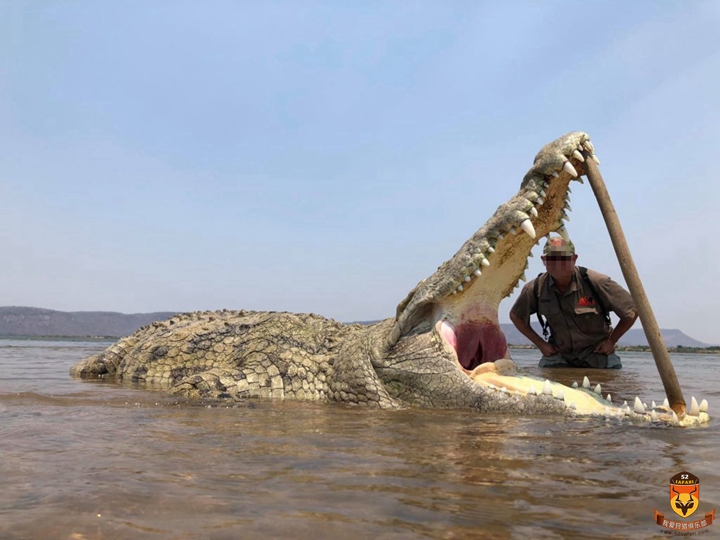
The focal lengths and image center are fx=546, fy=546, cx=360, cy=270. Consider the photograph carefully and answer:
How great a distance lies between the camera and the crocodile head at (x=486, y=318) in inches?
154

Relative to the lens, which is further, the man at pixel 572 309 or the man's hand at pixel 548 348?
the man's hand at pixel 548 348

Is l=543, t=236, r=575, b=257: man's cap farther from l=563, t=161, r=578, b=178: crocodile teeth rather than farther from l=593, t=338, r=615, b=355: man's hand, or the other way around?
l=563, t=161, r=578, b=178: crocodile teeth

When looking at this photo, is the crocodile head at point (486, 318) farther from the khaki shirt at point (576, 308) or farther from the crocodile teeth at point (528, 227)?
the khaki shirt at point (576, 308)

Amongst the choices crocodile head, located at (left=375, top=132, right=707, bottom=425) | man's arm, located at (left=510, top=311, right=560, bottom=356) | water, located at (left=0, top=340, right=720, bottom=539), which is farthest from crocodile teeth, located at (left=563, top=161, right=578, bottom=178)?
man's arm, located at (left=510, top=311, right=560, bottom=356)

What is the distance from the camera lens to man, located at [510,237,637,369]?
740 centimetres

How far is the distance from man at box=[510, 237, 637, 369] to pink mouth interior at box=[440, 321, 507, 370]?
276cm

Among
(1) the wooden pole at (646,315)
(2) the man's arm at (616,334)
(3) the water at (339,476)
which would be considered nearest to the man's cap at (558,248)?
(2) the man's arm at (616,334)

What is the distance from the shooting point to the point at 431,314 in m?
4.88

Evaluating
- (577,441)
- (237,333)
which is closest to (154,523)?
(577,441)

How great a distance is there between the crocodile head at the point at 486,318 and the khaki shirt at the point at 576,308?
327 cm

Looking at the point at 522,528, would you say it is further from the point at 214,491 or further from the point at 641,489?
the point at 214,491

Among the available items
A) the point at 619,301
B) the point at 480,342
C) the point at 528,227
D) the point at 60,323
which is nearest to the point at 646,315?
the point at 528,227

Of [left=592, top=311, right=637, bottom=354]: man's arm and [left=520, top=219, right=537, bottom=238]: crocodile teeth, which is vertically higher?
[left=520, top=219, right=537, bottom=238]: crocodile teeth

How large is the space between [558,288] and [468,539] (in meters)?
6.80
